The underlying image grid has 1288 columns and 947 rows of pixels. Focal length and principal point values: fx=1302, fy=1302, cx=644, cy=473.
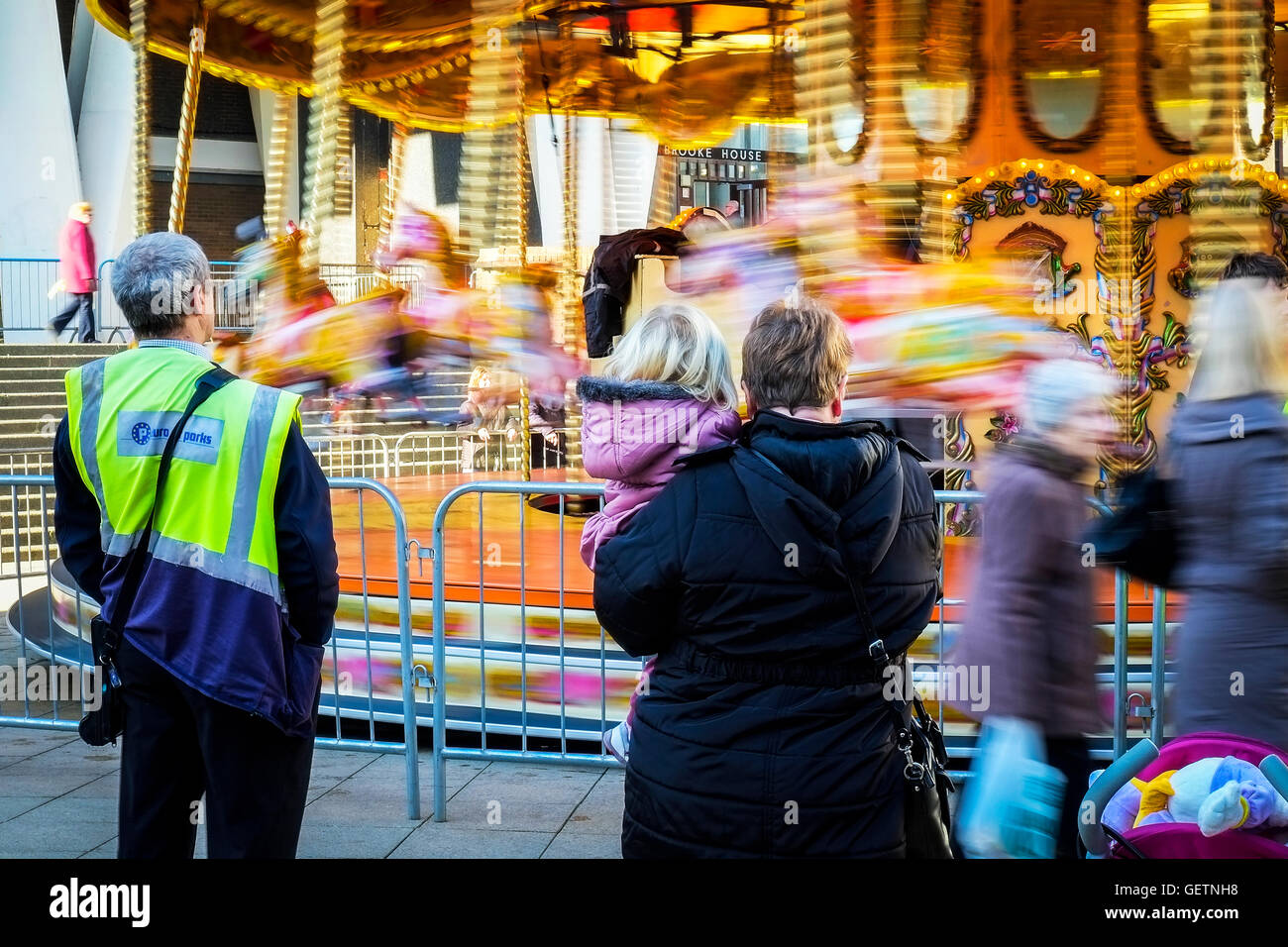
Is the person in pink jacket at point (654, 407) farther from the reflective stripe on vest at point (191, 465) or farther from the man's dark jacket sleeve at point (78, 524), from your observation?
the man's dark jacket sleeve at point (78, 524)

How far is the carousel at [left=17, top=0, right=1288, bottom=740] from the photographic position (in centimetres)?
566

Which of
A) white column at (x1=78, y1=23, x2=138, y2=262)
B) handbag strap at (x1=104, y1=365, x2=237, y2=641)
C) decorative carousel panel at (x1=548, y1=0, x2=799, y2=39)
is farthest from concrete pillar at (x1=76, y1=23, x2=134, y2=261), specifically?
handbag strap at (x1=104, y1=365, x2=237, y2=641)

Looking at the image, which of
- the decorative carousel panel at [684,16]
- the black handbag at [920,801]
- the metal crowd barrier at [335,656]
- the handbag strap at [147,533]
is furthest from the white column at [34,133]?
the black handbag at [920,801]

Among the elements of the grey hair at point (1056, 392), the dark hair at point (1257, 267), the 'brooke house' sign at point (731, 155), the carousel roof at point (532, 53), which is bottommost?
the grey hair at point (1056, 392)

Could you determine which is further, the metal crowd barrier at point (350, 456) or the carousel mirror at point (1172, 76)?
the metal crowd barrier at point (350, 456)

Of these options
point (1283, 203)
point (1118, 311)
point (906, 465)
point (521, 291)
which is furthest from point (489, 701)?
point (1283, 203)

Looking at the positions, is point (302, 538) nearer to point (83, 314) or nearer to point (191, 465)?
point (191, 465)

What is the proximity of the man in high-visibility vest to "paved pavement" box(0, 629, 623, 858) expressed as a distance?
1.58 m

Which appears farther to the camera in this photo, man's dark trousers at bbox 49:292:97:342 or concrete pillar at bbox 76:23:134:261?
concrete pillar at bbox 76:23:134:261

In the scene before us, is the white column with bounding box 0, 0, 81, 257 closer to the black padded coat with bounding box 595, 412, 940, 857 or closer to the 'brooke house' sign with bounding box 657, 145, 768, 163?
the 'brooke house' sign with bounding box 657, 145, 768, 163

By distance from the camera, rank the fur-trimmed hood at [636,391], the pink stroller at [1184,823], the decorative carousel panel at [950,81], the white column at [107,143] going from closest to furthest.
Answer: the fur-trimmed hood at [636,391], the pink stroller at [1184,823], the decorative carousel panel at [950,81], the white column at [107,143]

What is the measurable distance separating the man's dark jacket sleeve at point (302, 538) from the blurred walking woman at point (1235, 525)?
193 cm

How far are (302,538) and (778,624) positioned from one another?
1149mm

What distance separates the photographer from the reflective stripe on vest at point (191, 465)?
112 inches
